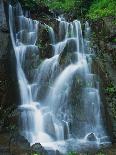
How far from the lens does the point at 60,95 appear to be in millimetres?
17156

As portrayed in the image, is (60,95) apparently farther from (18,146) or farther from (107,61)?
(18,146)

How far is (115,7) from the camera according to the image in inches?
923

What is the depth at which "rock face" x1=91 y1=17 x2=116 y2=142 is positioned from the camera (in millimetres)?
17150

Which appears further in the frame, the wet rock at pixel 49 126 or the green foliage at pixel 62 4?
the green foliage at pixel 62 4

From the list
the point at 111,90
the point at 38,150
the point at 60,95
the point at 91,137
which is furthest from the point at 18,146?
the point at 111,90

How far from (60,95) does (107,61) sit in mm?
3435

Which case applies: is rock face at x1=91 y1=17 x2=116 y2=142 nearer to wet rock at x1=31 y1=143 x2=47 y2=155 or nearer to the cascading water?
the cascading water

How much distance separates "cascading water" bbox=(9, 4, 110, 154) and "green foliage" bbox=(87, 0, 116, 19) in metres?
3.58

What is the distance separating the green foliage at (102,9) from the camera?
22609mm

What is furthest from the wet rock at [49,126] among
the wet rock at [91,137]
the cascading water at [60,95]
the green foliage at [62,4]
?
the green foliage at [62,4]

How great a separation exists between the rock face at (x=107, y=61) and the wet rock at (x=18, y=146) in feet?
14.6

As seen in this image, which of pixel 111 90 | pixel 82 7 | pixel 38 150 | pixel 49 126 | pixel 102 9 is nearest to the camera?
pixel 38 150

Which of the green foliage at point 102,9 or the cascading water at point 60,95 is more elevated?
the green foliage at point 102,9

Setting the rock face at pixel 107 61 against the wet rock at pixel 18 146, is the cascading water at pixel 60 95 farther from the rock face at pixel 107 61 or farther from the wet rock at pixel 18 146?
the wet rock at pixel 18 146
